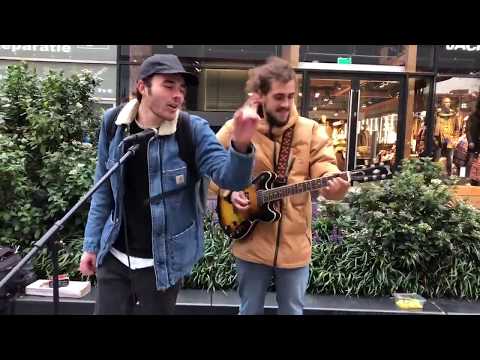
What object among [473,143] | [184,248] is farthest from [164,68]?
[473,143]

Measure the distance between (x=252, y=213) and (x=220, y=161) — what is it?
677mm

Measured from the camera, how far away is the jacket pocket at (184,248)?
2555mm

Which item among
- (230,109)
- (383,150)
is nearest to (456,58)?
(383,150)

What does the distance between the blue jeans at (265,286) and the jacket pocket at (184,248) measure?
1.64 feet

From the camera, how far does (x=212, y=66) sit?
30.3 ft

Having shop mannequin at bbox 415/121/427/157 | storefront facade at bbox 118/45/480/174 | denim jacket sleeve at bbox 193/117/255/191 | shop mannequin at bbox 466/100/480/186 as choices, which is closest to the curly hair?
denim jacket sleeve at bbox 193/117/255/191

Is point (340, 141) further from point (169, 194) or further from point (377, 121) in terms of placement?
point (169, 194)

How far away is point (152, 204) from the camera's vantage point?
252 cm

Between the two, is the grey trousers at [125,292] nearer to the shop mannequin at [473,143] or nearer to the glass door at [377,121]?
the glass door at [377,121]

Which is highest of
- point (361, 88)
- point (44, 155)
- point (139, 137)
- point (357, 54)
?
point (357, 54)

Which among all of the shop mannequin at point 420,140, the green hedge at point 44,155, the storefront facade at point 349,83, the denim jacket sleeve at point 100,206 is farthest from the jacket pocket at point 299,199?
the shop mannequin at point 420,140

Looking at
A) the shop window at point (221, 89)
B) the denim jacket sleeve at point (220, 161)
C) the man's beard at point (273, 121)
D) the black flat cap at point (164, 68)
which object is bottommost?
the denim jacket sleeve at point (220, 161)

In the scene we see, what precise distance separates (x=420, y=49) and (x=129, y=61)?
554 cm

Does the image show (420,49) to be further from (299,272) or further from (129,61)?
(299,272)
